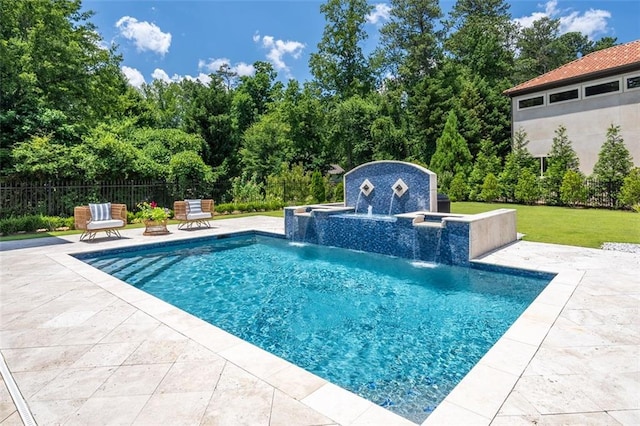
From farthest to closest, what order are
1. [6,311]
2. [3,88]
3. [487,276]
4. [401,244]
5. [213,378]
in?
1. [3,88]
2. [401,244]
3. [487,276]
4. [6,311]
5. [213,378]

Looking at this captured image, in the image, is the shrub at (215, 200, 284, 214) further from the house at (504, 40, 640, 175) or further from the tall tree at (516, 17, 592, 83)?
the tall tree at (516, 17, 592, 83)

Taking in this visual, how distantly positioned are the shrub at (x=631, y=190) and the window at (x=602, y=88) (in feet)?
15.8

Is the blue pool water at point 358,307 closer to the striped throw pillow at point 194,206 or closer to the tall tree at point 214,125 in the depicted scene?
the striped throw pillow at point 194,206

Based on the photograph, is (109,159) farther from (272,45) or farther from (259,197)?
(272,45)

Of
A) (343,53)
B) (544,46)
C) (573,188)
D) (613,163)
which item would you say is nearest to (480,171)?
(573,188)

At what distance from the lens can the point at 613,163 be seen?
16.2 meters

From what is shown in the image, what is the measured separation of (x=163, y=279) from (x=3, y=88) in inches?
571

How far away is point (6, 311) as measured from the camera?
4.56 m

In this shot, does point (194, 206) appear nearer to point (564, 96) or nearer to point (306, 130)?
point (306, 130)

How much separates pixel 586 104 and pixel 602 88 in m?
0.93

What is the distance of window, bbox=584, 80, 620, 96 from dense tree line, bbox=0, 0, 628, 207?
382 centimetres

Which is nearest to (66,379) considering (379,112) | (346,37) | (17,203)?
(17,203)

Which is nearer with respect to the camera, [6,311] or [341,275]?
[6,311]

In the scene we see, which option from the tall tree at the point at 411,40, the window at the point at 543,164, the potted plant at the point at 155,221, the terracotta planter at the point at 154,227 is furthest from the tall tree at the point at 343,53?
the terracotta planter at the point at 154,227
